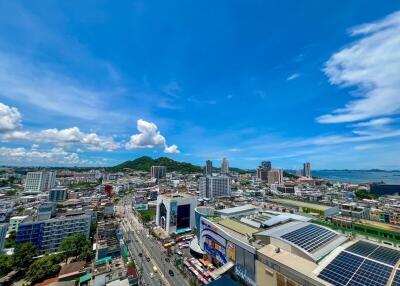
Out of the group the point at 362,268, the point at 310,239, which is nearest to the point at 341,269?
the point at 362,268

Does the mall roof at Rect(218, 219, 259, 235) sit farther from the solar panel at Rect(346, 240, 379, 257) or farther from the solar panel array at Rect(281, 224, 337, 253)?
the solar panel at Rect(346, 240, 379, 257)

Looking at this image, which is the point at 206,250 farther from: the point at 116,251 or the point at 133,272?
the point at 116,251

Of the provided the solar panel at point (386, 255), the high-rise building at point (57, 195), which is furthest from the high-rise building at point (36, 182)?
the solar panel at point (386, 255)

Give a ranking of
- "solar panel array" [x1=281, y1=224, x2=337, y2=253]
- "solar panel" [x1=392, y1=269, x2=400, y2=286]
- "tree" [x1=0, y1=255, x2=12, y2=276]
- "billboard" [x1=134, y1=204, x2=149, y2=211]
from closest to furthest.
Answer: "solar panel" [x1=392, y1=269, x2=400, y2=286] < "solar panel array" [x1=281, y1=224, x2=337, y2=253] < "tree" [x1=0, y1=255, x2=12, y2=276] < "billboard" [x1=134, y1=204, x2=149, y2=211]

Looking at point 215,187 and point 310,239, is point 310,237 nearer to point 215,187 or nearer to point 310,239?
point 310,239

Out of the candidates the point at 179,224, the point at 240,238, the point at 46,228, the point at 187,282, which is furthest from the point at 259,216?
the point at 46,228

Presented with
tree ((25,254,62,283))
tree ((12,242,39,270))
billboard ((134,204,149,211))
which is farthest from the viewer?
billboard ((134,204,149,211))

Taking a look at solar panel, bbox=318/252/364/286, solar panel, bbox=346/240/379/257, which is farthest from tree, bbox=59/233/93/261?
solar panel, bbox=346/240/379/257
